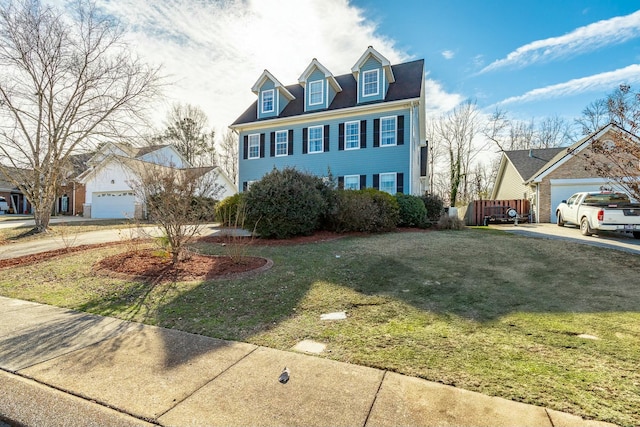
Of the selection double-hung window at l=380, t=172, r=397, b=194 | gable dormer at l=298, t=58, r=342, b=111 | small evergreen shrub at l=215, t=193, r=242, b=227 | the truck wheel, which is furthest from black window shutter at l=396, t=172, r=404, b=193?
small evergreen shrub at l=215, t=193, r=242, b=227

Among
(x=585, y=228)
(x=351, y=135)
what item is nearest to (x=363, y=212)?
(x=585, y=228)

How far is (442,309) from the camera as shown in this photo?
4.21 metres

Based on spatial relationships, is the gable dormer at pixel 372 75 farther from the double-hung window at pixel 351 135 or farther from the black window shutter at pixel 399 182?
the black window shutter at pixel 399 182

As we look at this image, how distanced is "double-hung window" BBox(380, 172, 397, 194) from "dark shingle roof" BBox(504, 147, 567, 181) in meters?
10.5

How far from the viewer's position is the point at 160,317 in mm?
4090

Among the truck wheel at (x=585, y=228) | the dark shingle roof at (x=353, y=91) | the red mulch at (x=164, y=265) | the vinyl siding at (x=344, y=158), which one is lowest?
the red mulch at (x=164, y=265)

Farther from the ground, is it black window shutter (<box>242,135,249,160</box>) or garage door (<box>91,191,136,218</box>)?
black window shutter (<box>242,135,249,160</box>)

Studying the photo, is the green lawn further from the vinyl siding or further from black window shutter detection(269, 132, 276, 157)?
black window shutter detection(269, 132, 276, 157)

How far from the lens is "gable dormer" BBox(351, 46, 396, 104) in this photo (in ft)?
57.2

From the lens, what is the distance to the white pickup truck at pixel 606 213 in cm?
979

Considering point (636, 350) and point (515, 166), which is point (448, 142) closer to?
point (515, 166)

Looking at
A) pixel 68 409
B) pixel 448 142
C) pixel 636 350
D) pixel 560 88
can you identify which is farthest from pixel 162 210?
pixel 448 142

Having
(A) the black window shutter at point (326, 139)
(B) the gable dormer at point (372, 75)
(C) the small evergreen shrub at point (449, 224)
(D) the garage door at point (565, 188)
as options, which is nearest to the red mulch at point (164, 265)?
(C) the small evergreen shrub at point (449, 224)

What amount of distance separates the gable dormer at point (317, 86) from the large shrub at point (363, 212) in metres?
9.22
